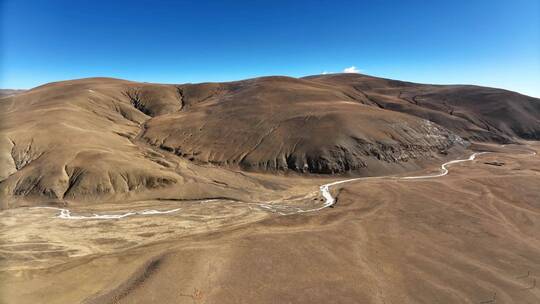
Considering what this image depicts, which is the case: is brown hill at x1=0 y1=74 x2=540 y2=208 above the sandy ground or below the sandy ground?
above

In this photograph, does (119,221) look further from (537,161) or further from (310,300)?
(537,161)

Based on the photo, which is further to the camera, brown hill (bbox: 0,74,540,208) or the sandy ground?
brown hill (bbox: 0,74,540,208)

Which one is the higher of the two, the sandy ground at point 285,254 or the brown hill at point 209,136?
the brown hill at point 209,136

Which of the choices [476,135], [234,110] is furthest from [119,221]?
[476,135]

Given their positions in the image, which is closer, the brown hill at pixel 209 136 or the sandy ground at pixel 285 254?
the sandy ground at pixel 285 254
